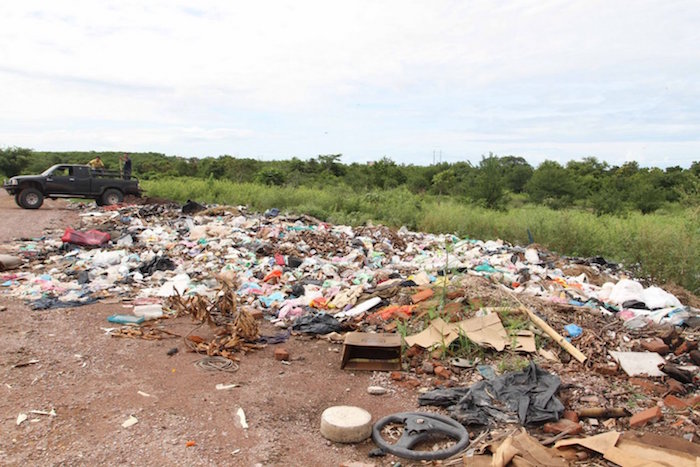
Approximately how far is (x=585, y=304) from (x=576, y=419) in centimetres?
266

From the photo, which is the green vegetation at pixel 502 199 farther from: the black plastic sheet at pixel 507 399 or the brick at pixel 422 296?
the black plastic sheet at pixel 507 399

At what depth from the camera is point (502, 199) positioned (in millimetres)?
22438

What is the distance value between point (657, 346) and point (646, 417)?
130 cm

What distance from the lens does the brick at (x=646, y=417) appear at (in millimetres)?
3585

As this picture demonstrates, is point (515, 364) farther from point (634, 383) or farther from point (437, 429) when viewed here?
point (437, 429)

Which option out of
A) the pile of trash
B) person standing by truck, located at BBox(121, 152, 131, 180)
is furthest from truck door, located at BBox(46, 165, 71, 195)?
the pile of trash

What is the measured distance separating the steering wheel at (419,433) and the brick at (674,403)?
5.47 feet

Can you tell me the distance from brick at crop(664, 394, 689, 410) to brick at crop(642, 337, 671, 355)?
2.62 ft

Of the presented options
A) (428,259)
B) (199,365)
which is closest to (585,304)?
(428,259)

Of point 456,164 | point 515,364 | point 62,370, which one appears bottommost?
point 62,370

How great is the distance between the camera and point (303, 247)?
941 centimetres

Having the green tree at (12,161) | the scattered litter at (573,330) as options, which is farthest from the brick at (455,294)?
the green tree at (12,161)

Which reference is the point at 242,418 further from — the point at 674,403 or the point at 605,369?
the point at 674,403

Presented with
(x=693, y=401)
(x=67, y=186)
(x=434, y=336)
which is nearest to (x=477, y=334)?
(x=434, y=336)
